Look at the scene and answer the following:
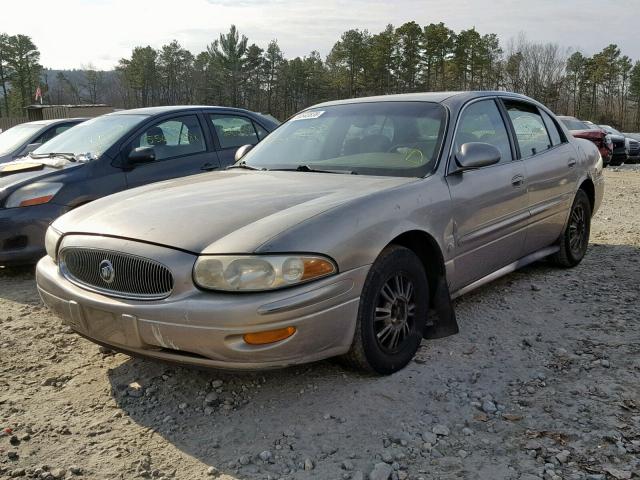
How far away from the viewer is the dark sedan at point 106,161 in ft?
16.8

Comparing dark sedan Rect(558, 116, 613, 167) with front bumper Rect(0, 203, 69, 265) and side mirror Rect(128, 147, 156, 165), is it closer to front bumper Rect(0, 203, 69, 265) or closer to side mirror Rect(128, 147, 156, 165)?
side mirror Rect(128, 147, 156, 165)

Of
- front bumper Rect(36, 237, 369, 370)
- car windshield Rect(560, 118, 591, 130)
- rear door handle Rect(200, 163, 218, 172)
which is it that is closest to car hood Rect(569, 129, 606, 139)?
car windshield Rect(560, 118, 591, 130)

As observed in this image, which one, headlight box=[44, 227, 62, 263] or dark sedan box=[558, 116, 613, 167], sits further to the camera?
dark sedan box=[558, 116, 613, 167]

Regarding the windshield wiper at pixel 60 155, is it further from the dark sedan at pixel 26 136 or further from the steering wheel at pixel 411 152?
the steering wheel at pixel 411 152

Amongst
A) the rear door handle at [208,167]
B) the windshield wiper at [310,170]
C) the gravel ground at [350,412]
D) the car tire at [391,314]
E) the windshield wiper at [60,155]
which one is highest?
the windshield wiper at [60,155]

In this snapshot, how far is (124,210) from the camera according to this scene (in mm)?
3076

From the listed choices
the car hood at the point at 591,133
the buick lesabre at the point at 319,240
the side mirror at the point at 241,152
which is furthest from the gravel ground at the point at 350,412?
the car hood at the point at 591,133

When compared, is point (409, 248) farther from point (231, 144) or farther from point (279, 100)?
point (279, 100)

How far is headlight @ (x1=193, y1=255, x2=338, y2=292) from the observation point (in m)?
2.49

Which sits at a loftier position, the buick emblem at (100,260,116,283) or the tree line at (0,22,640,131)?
the tree line at (0,22,640,131)

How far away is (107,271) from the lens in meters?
2.74

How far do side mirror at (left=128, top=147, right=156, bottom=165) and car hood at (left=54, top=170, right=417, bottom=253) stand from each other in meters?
2.03

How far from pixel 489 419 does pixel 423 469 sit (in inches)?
20.7

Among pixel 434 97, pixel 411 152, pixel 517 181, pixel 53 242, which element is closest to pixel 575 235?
pixel 517 181
